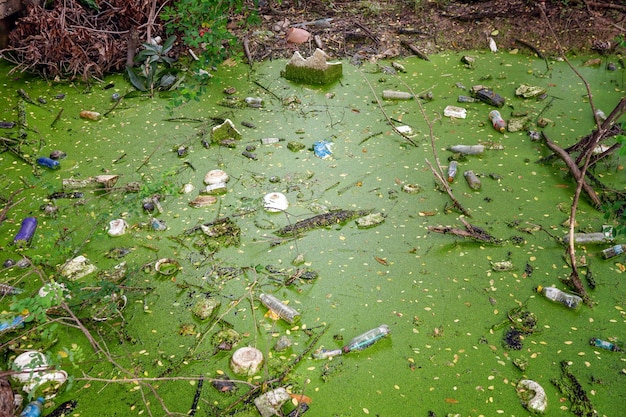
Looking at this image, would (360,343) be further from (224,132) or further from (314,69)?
(314,69)

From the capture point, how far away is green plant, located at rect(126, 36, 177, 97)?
164 inches

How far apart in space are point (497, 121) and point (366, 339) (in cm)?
229

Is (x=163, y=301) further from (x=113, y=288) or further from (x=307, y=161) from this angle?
(x=307, y=161)

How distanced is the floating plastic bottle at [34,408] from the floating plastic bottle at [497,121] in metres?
3.39

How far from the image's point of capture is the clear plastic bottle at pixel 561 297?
7.50 ft

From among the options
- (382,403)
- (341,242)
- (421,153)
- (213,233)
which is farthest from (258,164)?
(382,403)

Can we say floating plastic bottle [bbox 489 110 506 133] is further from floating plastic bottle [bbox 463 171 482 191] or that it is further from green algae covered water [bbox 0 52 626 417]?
floating plastic bottle [bbox 463 171 482 191]

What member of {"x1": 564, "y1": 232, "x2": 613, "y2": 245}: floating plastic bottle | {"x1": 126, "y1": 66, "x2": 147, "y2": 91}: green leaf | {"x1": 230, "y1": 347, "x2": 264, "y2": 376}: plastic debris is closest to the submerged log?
{"x1": 230, "y1": 347, "x2": 264, "y2": 376}: plastic debris

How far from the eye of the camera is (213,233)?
9.07ft

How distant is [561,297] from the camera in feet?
7.62

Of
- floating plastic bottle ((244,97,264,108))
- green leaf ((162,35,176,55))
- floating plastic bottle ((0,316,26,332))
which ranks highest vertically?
green leaf ((162,35,176,55))

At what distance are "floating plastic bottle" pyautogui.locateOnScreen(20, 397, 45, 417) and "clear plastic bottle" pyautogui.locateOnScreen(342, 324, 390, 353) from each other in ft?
4.31

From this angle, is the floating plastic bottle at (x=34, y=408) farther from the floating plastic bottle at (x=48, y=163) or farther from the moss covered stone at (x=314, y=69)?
the moss covered stone at (x=314, y=69)

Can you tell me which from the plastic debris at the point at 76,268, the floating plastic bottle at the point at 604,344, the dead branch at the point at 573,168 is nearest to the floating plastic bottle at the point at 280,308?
the plastic debris at the point at 76,268
